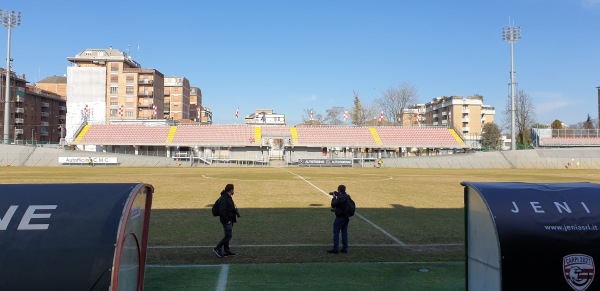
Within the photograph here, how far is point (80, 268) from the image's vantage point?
4.96 meters

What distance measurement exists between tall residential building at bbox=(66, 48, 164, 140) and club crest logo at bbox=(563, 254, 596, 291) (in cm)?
10431

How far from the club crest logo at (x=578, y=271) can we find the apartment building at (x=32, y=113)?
330ft

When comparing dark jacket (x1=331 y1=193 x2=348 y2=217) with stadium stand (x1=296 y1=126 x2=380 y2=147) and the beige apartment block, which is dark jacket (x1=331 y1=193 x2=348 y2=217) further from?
the beige apartment block

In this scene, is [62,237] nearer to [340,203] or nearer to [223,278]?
[223,278]

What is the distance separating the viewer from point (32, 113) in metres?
105

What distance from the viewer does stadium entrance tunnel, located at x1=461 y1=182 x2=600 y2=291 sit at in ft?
19.6

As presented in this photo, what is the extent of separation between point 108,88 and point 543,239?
114 m

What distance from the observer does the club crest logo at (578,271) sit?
6043mm

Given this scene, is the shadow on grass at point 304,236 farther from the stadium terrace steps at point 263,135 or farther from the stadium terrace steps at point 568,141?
the stadium terrace steps at point 568,141

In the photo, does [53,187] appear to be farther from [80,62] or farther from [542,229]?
[80,62]

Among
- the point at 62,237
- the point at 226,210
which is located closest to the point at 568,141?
the point at 226,210

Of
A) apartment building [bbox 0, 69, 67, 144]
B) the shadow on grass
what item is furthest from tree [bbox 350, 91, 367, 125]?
the shadow on grass

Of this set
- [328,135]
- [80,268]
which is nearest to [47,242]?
[80,268]

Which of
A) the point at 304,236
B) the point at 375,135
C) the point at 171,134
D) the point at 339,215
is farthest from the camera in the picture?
the point at 375,135
